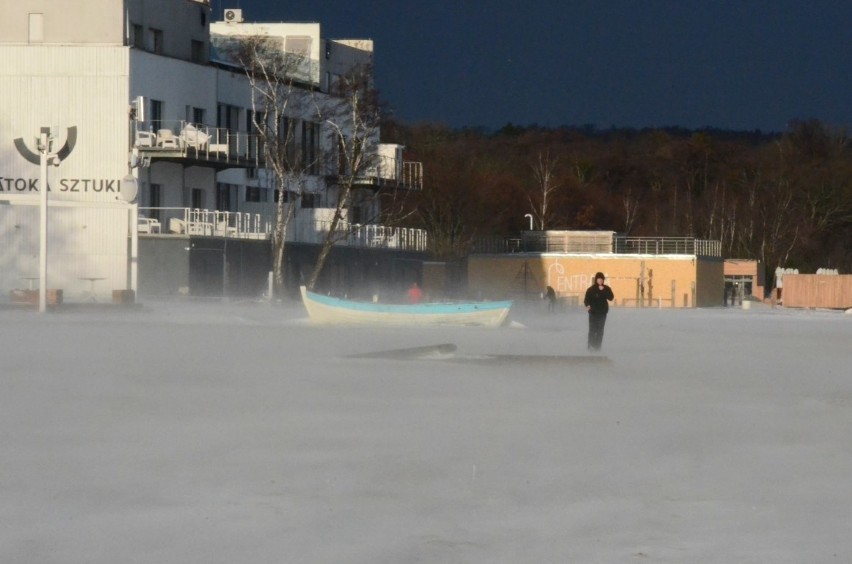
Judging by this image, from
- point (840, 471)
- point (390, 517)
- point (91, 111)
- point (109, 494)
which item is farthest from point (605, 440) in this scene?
point (91, 111)

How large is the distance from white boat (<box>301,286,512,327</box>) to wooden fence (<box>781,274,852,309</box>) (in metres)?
43.7

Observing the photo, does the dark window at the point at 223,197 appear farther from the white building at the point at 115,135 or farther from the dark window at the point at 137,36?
the dark window at the point at 137,36

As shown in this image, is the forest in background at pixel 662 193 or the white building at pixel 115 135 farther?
the forest in background at pixel 662 193

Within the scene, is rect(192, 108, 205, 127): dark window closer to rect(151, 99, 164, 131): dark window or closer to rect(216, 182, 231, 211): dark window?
rect(151, 99, 164, 131): dark window

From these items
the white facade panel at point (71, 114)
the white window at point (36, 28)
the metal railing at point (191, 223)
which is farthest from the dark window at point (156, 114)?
the white window at point (36, 28)

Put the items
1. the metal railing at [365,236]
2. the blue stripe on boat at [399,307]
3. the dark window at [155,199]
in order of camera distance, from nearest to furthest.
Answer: the blue stripe on boat at [399,307], the dark window at [155,199], the metal railing at [365,236]

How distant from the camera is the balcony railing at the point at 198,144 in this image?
5456 cm

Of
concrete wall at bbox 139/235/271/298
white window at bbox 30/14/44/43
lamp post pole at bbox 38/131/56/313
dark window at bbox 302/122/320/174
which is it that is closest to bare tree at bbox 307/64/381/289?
dark window at bbox 302/122/320/174

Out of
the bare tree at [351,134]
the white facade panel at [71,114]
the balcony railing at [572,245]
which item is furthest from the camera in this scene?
the balcony railing at [572,245]

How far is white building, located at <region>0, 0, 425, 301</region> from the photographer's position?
4894 centimetres

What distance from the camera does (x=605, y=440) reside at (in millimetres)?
14727

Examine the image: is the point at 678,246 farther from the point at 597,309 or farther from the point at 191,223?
the point at 597,309

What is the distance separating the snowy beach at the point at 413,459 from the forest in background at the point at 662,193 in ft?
186

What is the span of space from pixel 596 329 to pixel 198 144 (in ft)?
100
